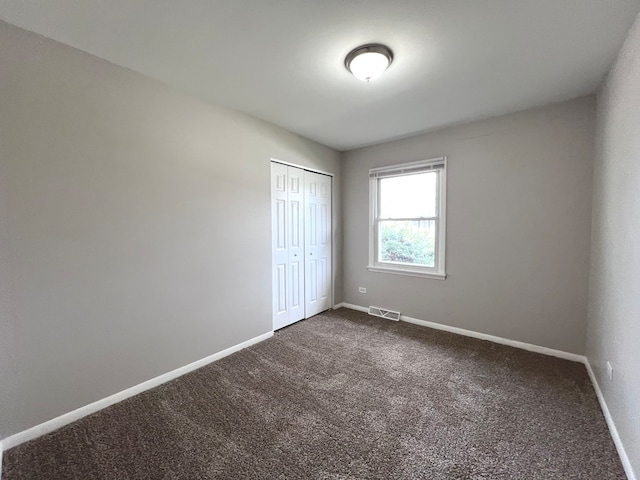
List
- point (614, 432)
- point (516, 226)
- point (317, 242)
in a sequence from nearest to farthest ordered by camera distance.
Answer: point (614, 432) → point (516, 226) → point (317, 242)

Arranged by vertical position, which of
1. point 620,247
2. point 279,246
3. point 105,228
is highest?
point 105,228

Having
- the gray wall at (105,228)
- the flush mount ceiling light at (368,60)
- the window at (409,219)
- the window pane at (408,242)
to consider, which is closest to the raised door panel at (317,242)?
the window at (409,219)

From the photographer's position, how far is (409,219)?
3658 millimetres

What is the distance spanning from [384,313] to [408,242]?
1095 mm

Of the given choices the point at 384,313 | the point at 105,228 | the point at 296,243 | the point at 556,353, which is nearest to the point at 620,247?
the point at 556,353

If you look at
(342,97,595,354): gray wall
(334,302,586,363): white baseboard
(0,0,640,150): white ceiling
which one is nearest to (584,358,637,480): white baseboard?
(334,302,586,363): white baseboard

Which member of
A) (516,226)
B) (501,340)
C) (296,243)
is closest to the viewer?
(516,226)

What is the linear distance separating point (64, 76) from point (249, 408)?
2.65 metres

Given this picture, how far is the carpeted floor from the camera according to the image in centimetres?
146

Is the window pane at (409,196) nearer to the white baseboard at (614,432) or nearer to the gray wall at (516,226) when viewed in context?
the gray wall at (516,226)

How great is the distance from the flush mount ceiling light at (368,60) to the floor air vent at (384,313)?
9.80 ft

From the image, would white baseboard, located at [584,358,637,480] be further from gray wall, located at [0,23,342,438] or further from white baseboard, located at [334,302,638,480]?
gray wall, located at [0,23,342,438]

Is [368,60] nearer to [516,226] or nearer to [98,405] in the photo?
[516,226]

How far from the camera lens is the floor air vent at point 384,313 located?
12.3 ft
